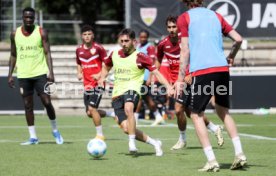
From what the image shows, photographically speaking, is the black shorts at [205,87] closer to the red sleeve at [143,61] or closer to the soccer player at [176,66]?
the red sleeve at [143,61]

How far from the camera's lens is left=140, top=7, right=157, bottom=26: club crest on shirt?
25.7m

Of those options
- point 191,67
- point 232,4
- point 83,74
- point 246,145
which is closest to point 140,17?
point 232,4

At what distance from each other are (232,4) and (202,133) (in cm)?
1531

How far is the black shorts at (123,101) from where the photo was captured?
13570mm

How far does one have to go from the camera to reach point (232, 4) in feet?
84.7

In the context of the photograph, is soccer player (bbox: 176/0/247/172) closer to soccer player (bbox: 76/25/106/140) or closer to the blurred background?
soccer player (bbox: 76/25/106/140)

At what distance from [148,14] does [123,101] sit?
40.3 ft

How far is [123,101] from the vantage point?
1369 cm

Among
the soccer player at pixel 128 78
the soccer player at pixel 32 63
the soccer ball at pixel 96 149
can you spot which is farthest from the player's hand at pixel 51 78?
the soccer ball at pixel 96 149

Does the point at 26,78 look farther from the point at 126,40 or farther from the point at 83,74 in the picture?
the point at 126,40

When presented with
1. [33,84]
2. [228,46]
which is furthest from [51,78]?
[228,46]

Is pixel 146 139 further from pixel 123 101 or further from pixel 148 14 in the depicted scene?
pixel 148 14

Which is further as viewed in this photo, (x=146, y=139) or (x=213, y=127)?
(x=213, y=127)

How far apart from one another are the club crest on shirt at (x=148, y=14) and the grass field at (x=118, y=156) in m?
6.27
